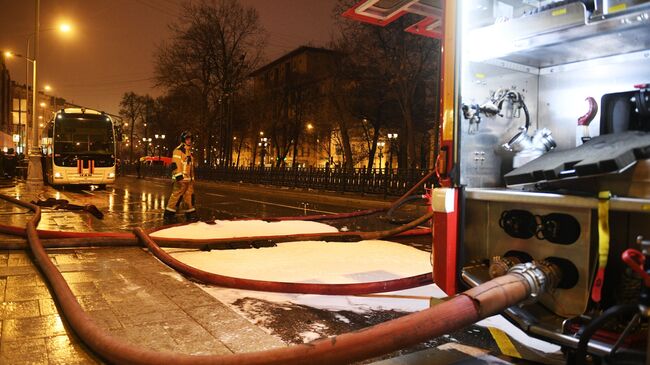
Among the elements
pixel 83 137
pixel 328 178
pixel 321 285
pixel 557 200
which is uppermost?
pixel 83 137

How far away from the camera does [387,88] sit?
32.7 m

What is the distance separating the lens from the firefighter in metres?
10.2

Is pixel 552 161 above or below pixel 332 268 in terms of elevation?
above

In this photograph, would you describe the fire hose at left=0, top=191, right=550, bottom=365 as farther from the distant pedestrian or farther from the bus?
the distant pedestrian

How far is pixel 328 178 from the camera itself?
80.1ft

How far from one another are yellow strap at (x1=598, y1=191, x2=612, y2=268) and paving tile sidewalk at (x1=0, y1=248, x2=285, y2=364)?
211cm

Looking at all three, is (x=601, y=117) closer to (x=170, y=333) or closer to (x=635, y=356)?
(x=635, y=356)

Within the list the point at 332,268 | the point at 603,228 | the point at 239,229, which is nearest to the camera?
the point at 603,228

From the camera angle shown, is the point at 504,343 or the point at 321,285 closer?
the point at 504,343

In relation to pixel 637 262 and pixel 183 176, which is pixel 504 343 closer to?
pixel 637 262

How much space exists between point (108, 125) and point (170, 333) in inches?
787

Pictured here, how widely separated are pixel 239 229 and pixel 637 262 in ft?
23.7

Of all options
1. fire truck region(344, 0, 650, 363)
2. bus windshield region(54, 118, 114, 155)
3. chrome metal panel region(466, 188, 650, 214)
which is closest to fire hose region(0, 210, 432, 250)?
fire truck region(344, 0, 650, 363)

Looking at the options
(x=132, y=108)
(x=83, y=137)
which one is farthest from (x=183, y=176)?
(x=132, y=108)
